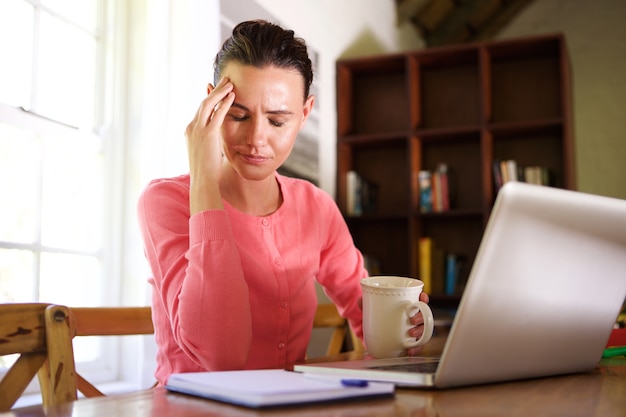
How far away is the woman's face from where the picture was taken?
1281 millimetres

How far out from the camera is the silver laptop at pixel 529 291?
0.69 m

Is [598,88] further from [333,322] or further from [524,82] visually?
[333,322]

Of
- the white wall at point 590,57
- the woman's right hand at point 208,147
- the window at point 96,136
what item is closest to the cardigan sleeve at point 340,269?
the woman's right hand at point 208,147

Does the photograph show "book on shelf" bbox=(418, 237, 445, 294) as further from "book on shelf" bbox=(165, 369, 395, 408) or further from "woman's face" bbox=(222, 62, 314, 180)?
"book on shelf" bbox=(165, 369, 395, 408)

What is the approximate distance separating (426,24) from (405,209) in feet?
6.88

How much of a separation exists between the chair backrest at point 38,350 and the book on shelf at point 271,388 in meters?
0.23

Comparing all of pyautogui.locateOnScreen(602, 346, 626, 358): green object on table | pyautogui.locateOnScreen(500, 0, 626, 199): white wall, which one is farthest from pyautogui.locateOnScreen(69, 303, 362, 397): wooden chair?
pyautogui.locateOnScreen(500, 0, 626, 199): white wall

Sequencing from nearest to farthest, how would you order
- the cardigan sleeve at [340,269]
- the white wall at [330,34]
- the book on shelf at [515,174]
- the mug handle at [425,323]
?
the mug handle at [425,323], the cardigan sleeve at [340,269], the white wall at [330,34], the book on shelf at [515,174]

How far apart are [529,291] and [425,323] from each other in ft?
0.94

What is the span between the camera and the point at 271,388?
2.18ft

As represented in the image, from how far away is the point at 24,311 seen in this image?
2.91 feet

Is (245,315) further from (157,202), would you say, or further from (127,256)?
(127,256)

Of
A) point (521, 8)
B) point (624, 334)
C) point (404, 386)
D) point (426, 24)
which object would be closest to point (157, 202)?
point (404, 386)

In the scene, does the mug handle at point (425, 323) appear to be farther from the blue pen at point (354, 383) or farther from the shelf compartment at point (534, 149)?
the shelf compartment at point (534, 149)
